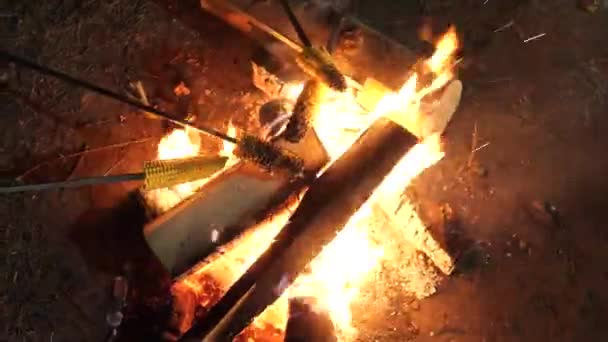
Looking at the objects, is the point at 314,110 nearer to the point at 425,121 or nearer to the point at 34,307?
the point at 425,121

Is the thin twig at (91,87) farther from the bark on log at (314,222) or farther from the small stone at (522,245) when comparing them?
the small stone at (522,245)

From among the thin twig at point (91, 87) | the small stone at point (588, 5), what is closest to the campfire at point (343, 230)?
the thin twig at point (91, 87)

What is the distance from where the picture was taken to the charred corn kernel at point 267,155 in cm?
364

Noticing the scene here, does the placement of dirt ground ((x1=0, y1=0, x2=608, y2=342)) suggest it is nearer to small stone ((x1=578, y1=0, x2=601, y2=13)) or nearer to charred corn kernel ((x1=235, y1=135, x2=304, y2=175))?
small stone ((x1=578, y1=0, x2=601, y2=13))

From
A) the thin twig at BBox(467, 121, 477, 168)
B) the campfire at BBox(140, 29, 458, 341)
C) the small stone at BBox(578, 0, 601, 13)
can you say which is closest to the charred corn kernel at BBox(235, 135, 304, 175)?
the campfire at BBox(140, 29, 458, 341)

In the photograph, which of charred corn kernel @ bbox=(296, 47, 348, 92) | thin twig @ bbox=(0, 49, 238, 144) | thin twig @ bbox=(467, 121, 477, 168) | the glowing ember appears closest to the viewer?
thin twig @ bbox=(0, 49, 238, 144)

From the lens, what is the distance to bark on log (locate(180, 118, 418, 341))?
11.6 feet

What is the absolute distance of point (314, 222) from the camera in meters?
3.63

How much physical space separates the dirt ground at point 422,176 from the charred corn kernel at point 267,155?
0.68 metres

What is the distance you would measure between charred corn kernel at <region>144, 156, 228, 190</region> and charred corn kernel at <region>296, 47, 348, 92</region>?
709 mm

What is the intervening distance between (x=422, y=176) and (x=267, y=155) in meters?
1.25

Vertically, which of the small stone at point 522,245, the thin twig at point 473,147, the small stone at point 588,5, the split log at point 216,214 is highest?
the small stone at point 588,5

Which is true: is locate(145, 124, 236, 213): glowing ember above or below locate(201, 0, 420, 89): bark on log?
below

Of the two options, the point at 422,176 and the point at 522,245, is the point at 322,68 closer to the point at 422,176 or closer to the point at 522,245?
the point at 422,176
